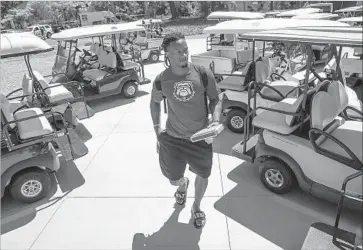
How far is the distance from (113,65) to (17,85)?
458 centimetres

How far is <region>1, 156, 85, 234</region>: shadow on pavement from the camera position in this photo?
3598 mm

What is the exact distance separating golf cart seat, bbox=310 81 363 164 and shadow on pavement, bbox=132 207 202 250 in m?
1.67

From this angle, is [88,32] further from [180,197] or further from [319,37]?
[319,37]

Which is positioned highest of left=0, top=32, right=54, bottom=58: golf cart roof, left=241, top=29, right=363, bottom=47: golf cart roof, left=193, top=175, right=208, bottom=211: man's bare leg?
left=0, top=32, right=54, bottom=58: golf cart roof

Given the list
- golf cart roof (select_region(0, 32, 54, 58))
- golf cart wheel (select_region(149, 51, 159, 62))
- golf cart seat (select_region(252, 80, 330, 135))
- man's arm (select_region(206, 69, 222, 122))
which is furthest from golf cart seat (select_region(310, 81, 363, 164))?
Result: golf cart wheel (select_region(149, 51, 159, 62))

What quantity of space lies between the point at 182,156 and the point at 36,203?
225 cm

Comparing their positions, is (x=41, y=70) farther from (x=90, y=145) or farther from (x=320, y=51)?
(x=320, y=51)

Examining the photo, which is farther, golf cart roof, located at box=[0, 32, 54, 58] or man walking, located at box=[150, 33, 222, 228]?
golf cart roof, located at box=[0, 32, 54, 58]

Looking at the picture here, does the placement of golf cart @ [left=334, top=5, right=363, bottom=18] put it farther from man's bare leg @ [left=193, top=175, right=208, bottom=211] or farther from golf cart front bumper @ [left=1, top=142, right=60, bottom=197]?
golf cart front bumper @ [left=1, top=142, right=60, bottom=197]

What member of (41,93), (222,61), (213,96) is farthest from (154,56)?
(213,96)

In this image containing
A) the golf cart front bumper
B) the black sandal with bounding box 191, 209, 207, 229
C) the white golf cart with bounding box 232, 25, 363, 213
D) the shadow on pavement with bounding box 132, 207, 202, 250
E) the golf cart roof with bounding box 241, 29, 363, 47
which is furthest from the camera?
the golf cart front bumper

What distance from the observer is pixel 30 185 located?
3820mm

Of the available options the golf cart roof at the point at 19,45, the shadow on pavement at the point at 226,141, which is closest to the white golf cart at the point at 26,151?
the golf cart roof at the point at 19,45

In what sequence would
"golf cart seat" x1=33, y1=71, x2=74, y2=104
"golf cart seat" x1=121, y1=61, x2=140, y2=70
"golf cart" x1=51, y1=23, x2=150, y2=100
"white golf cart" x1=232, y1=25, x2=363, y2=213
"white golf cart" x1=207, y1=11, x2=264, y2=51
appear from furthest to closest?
"white golf cart" x1=207, y1=11, x2=264, y2=51 < "golf cart seat" x1=121, y1=61, x2=140, y2=70 < "golf cart" x1=51, y1=23, x2=150, y2=100 < "golf cart seat" x1=33, y1=71, x2=74, y2=104 < "white golf cart" x1=232, y1=25, x2=363, y2=213
